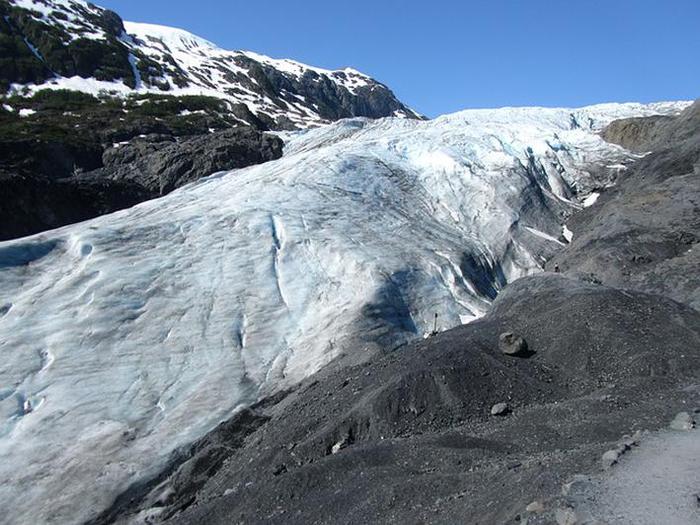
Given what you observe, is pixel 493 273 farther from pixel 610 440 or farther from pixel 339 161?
pixel 610 440

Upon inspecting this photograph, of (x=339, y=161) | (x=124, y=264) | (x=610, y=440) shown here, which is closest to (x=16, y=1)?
(x=339, y=161)

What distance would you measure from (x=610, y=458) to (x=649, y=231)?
13757 mm

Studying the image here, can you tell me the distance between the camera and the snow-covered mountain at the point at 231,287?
42.3 ft

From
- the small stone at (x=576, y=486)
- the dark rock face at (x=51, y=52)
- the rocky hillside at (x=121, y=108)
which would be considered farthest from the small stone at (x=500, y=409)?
the dark rock face at (x=51, y=52)

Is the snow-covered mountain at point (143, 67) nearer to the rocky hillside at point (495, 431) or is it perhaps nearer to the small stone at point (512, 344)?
the rocky hillside at point (495, 431)

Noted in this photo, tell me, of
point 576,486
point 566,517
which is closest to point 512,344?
point 576,486

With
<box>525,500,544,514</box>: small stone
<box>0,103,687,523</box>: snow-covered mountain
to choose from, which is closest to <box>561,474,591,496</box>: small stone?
<box>525,500,544,514</box>: small stone

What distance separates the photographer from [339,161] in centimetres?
2680

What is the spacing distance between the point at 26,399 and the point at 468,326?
29.3 feet

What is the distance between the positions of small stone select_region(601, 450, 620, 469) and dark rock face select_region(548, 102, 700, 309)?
8552 mm

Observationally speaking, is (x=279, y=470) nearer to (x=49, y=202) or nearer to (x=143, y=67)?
(x=49, y=202)

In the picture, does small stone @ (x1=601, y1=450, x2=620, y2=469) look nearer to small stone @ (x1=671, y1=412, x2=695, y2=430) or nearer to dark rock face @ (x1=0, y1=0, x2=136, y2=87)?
small stone @ (x1=671, y1=412, x2=695, y2=430)

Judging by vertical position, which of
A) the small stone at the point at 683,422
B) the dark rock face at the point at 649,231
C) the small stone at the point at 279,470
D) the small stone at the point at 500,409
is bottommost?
the small stone at the point at 683,422

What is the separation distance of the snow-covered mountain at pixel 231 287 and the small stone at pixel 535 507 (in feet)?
25.4
